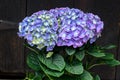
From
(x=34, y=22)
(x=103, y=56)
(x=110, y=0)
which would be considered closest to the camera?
(x=34, y=22)

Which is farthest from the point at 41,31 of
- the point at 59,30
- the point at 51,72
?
the point at 51,72

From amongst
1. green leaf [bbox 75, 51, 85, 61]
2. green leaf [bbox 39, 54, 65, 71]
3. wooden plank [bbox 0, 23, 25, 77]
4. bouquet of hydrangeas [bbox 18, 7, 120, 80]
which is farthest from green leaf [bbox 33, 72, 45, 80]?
wooden plank [bbox 0, 23, 25, 77]

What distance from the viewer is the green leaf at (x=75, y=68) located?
1.90 metres

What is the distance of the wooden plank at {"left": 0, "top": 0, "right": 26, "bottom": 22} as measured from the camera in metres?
2.46

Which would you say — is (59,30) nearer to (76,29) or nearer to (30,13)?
(76,29)

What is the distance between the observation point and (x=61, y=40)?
6.19ft

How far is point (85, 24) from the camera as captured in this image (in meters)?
1.88

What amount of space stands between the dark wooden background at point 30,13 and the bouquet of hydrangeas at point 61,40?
491 millimetres

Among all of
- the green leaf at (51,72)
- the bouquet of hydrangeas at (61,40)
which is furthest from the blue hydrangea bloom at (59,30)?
the green leaf at (51,72)

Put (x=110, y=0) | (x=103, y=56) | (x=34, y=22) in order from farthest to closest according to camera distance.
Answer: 1. (x=110, y=0)
2. (x=103, y=56)
3. (x=34, y=22)

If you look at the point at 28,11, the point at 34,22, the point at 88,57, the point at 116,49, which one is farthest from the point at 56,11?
the point at 116,49

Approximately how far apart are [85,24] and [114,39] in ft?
2.15

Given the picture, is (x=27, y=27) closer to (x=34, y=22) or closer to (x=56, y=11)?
(x=34, y=22)

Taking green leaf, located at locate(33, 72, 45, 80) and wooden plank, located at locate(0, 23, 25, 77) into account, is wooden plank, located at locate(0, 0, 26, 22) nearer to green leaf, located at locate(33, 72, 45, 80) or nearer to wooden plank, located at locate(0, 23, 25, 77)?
wooden plank, located at locate(0, 23, 25, 77)
